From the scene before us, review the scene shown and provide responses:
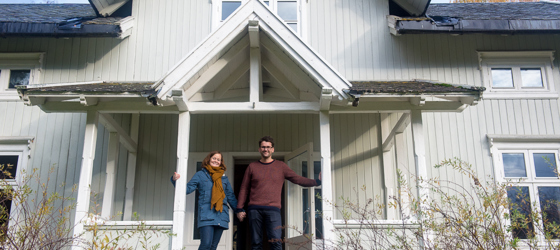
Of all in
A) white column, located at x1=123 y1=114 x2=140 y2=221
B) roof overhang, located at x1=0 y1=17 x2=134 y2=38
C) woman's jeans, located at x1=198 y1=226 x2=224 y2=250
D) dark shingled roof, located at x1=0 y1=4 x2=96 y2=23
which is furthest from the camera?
dark shingled roof, located at x1=0 y1=4 x2=96 y2=23

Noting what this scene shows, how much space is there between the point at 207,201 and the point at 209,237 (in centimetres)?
40

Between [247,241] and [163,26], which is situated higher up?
[163,26]

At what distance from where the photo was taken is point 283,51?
5.93 metres

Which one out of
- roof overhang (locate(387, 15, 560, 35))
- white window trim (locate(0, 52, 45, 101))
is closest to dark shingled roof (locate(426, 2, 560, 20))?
roof overhang (locate(387, 15, 560, 35))

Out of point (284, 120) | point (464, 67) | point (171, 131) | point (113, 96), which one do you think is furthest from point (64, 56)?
point (464, 67)

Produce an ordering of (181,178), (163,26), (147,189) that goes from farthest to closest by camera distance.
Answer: (163,26) → (147,189) → (181,178)

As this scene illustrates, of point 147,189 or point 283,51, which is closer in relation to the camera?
point 283,51

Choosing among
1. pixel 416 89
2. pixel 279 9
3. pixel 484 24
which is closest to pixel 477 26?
pixel 484 24

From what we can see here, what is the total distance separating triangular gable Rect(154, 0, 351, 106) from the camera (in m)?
5.64

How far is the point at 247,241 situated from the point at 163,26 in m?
3.95

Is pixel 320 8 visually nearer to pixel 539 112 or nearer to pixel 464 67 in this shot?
pixel 464 67

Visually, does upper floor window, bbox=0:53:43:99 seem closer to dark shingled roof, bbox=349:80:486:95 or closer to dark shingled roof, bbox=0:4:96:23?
dark shingled roof, bbox=0:4:96:23

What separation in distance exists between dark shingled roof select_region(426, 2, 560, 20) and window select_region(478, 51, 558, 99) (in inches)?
22.9

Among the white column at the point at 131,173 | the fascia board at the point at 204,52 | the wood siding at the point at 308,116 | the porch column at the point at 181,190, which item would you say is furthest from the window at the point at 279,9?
the porch column at the point at 181,190
